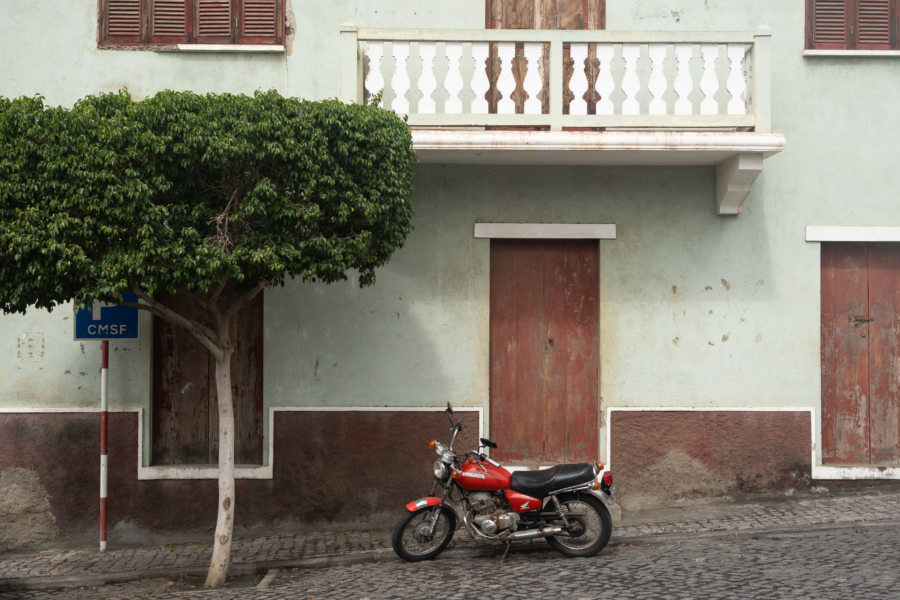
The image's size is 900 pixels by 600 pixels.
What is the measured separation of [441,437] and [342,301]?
1.79 m

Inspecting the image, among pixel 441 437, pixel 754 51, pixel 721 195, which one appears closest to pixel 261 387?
pixel 441 437

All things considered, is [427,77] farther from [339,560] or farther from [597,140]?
[339,560]

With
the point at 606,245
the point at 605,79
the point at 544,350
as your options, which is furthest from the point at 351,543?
the point at 605,79

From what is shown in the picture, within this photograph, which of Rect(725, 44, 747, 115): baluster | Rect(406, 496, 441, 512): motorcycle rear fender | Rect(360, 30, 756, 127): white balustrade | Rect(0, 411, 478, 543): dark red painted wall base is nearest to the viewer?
Rect(406, 496, 441, 512): motorcycle rear fender

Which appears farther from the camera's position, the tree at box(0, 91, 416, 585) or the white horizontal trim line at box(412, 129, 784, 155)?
the white horizontal trim line at box(412, 129, 784, 155)

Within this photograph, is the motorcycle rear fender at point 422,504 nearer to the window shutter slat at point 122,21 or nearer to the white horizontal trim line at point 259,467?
the white horizontal trim line at point 259,467

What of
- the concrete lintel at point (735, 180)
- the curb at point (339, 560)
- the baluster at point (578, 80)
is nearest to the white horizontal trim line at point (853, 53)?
the concrete lintel at point (735, 180)

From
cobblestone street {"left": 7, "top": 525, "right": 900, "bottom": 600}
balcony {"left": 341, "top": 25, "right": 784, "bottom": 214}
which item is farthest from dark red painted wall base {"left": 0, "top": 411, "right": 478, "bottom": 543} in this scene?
balcony {"left": 341, "top": 25, "right": 784, "bottom": 214}

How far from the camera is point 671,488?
29.2 ft

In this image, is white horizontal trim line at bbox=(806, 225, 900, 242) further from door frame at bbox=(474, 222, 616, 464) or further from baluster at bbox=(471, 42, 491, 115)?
baluster at bbox=(471, 42, 491, 115)

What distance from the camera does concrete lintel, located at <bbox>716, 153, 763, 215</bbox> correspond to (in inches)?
330

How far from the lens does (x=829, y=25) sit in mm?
9000

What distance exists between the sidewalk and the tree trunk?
1.59 feet

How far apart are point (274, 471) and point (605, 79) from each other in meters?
5.27
